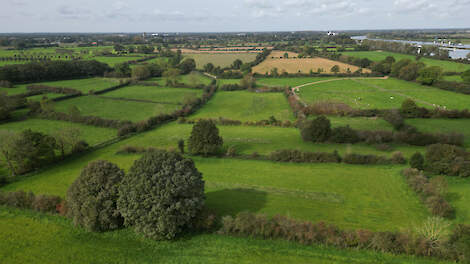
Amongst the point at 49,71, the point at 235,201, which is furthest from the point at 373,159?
the point at 49,71

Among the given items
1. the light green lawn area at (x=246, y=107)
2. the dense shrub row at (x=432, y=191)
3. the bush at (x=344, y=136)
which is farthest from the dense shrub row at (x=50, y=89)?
the dense shrub row at (x=432, y=191)

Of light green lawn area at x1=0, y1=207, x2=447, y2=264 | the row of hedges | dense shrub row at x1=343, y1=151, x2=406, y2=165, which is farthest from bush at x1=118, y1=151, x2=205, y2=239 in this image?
the row of hedges

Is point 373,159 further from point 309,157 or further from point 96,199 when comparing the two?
point 96,199

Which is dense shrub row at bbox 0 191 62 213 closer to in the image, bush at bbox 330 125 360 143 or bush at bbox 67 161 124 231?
bush at bbox 67 161 124 231

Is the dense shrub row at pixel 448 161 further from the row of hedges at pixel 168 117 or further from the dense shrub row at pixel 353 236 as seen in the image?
the row of hedges at pixel 168 117

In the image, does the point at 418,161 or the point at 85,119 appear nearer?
the point at 418,161

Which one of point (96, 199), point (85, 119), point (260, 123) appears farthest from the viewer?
point (85, 119)
